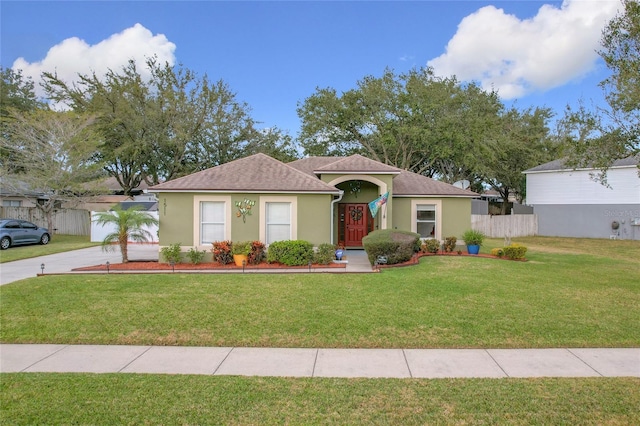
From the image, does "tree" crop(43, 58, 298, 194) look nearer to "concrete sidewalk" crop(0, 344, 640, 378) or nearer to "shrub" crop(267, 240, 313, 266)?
"shrub" crop(267, 240, 313, 266)

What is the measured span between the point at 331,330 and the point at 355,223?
456 inches

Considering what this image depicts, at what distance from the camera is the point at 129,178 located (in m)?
33.8

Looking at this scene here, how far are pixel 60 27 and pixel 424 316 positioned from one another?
58.8ft

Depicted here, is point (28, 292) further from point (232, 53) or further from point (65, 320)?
point (232, 53)

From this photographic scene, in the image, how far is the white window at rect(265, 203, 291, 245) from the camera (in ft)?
47.7

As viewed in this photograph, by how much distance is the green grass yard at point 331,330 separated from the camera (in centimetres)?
416

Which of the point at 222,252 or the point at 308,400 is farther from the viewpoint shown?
the point at 222,252

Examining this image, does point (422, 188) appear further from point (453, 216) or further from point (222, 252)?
point (222, 252)

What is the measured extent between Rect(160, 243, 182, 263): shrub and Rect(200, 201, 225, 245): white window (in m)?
1.06

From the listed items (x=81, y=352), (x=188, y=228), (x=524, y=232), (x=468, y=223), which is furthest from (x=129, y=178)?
(x=524, y=232)

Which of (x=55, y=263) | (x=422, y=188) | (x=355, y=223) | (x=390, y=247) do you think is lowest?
(x=55, y=263)

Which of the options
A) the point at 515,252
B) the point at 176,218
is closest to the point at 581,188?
the point at 515,252

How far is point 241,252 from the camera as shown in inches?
535

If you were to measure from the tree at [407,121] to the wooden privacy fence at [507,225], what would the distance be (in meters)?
4.33
